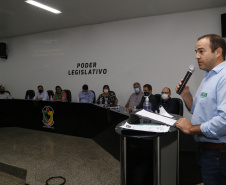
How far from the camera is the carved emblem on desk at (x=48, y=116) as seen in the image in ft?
14.9

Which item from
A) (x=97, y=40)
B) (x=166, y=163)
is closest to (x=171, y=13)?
(x=97, y=40)

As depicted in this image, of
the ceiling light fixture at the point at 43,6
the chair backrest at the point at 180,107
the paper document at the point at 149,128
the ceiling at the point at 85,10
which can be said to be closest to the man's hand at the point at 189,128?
the paper document at the point at 149,128

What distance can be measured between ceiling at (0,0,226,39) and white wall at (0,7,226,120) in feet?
1.03

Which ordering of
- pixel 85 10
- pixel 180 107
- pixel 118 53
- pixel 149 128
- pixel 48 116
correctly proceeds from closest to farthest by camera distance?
pixel 149 128
pixel 180 107
pixel 48 116
pixel 85 10
pixel 118 53

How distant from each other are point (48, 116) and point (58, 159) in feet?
5.87

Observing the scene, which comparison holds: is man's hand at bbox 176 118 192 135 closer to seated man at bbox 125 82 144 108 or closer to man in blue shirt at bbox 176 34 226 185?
man in blue shirt at bbox 176 34 226 185

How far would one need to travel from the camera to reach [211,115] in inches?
41.1

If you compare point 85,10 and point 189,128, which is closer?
point 189,128

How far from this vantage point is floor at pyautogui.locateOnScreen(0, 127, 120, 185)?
246 centimetres

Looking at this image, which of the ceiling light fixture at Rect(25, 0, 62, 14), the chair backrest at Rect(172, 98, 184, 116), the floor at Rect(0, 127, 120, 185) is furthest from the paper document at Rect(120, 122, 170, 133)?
the ceiling light fixture at Rect(25, 0, 62, 14)

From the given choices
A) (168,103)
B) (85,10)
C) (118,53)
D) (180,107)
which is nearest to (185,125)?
(180,107)

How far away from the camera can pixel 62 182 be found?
233 cm

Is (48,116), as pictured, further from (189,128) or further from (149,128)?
(189,128)

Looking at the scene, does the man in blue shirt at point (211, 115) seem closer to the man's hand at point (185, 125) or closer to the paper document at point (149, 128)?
the man's hand at point (185, 125)
